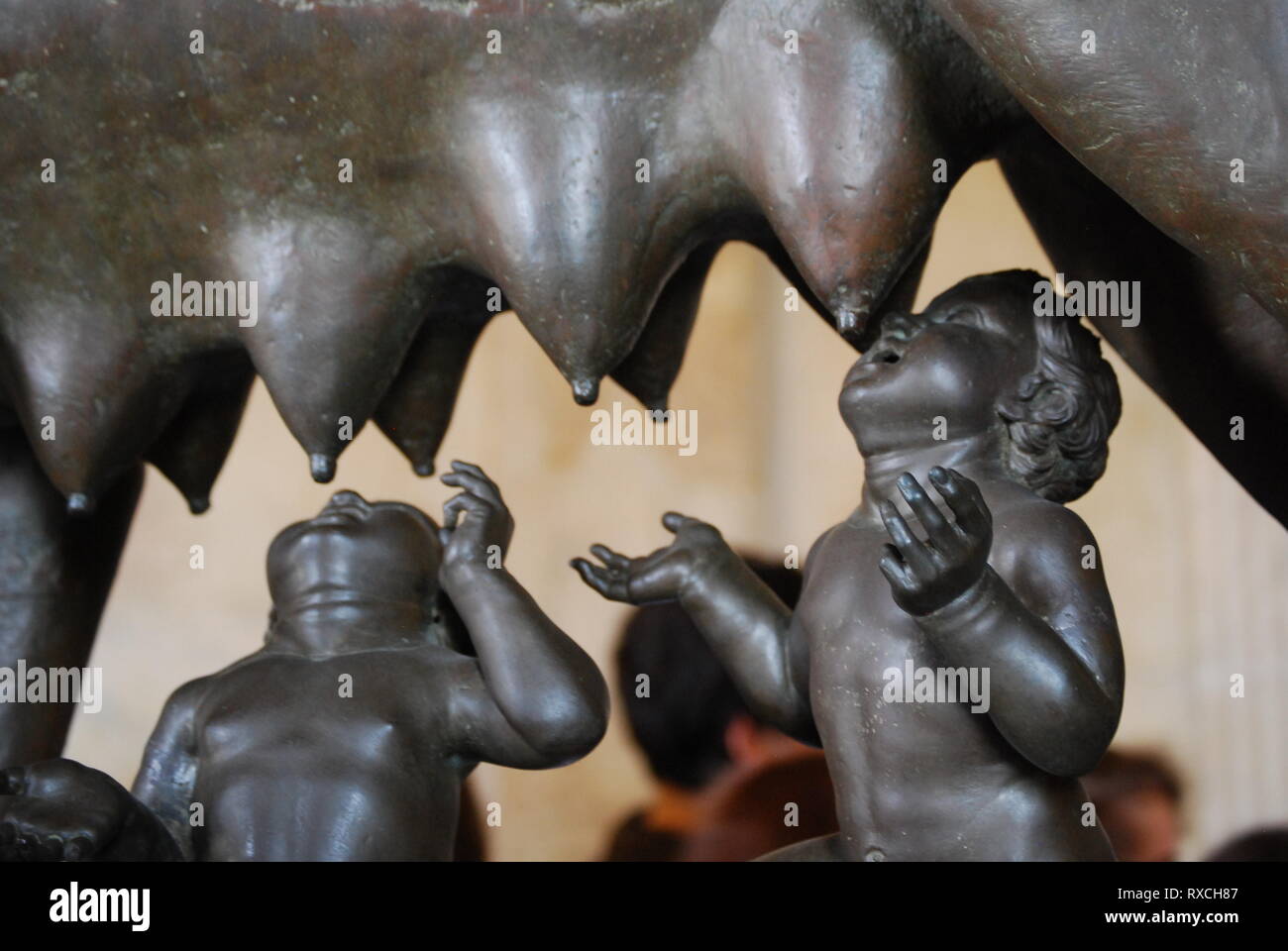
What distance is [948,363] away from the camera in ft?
3.20

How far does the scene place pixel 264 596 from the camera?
2621 mm

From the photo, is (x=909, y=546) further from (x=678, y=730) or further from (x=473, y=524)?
(x=678, y=730)

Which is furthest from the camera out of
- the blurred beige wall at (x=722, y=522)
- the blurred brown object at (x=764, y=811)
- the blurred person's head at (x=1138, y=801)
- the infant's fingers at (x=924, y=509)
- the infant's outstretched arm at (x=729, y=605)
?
the blurred beige wall at (x=722, y=522)

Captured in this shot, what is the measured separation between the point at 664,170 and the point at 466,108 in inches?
4.3

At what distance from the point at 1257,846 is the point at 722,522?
1015 millimetres

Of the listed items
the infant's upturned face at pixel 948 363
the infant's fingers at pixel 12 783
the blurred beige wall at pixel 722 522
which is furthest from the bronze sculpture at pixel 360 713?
the blurred beige wall at pixel 722 522

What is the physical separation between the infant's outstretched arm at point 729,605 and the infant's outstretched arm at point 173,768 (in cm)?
26

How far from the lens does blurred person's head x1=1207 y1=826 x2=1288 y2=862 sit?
6.91 feet

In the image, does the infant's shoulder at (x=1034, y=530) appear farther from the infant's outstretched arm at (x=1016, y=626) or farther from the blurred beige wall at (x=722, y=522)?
the blurred beige wall at (x=722, y=522)

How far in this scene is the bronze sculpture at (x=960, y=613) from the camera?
0.86 m

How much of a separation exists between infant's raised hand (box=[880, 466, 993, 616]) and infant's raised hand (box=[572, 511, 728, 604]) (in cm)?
25
